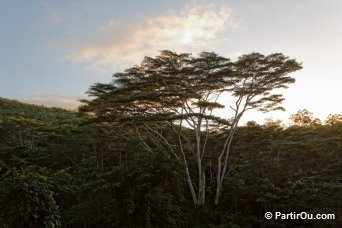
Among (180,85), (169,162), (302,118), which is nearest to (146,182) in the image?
(169,162)

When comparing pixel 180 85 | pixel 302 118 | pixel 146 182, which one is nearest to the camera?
pixel 146 182

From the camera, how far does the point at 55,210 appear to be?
9.86 m

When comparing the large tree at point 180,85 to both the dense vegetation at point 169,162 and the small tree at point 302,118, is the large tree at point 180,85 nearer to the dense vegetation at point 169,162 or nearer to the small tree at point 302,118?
the dense vegetation at point 169,162

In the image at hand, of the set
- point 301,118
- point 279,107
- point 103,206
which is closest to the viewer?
point 103,206

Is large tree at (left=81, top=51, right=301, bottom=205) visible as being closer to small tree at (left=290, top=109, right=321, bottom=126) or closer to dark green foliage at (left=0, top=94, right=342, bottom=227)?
dark green foliage at (left=0, top=94, right=342, bottom=227)

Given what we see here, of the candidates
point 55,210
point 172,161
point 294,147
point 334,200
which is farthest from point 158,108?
point 294,147

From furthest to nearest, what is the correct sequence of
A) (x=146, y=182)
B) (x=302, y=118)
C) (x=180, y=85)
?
1. (x=302, y=118)
2. (x=180, y=85)
3. (x=146, y=182)

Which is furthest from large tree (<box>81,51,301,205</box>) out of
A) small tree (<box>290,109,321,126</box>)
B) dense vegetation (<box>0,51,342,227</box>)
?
small tree (<box>290,109,321,126</box>)

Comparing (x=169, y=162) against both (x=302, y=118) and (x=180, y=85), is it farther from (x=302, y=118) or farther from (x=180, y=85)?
(x=302, y=118)

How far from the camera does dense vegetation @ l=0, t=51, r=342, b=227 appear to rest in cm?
1462

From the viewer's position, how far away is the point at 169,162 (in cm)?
1514

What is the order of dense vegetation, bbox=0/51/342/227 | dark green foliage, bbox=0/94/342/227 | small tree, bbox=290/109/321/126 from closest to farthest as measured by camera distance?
dark green foliage, bbox=0/94/342/227 → dense vegetation, bbox=0/51/342/227 → small tree, bbox=290/109/321/126

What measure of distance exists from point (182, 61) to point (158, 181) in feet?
28.3

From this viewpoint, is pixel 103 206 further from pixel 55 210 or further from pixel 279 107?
pixel 279 107
